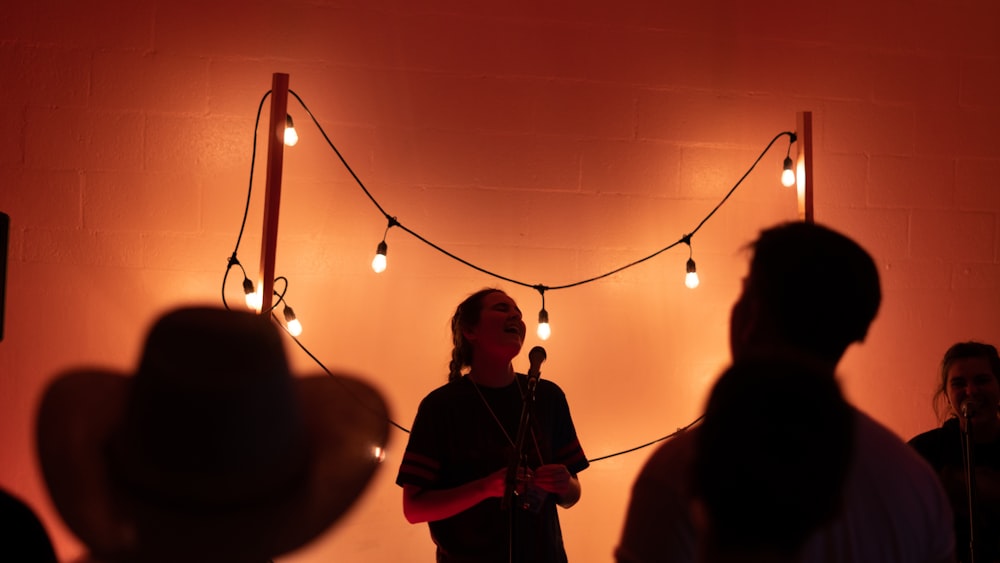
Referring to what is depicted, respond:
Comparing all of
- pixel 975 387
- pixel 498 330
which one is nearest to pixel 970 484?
pixel 975 387

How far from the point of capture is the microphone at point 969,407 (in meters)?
2.60

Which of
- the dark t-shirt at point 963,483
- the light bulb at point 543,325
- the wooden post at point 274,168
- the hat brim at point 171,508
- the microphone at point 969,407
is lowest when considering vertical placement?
the dark t-shirt at point 963,483

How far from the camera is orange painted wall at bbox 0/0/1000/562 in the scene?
120 inches

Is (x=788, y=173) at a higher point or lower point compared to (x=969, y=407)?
higher

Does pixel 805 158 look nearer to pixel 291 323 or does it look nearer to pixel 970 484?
pixel 970 484

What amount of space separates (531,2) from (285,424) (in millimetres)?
2381

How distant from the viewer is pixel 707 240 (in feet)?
11.3

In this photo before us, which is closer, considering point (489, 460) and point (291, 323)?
point (489, 460)

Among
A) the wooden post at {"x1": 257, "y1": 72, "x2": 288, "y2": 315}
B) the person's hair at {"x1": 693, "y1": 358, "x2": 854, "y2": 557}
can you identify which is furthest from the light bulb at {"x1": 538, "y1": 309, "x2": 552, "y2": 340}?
the person's hair at {"x1": 693, "y1": 358, "x2": 854, "y2": 557}

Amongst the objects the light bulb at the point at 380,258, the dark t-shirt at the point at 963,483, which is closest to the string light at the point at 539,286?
the light bulb at the point at 380,258

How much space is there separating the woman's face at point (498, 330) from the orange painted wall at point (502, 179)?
55cm

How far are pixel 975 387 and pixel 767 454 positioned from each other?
2264 millimetres

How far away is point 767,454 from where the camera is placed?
2.73 feet

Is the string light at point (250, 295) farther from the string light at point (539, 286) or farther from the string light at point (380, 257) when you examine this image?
the string light at point (380, 257)
